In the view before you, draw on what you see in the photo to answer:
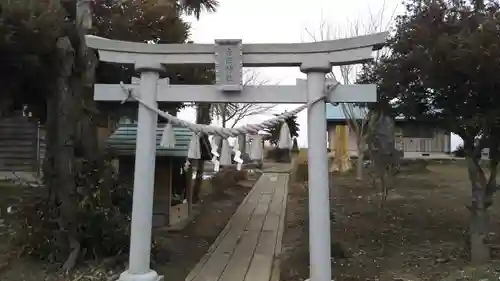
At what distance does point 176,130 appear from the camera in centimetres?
1088

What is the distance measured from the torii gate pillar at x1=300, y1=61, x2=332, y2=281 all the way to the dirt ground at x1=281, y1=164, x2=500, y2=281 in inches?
60.6

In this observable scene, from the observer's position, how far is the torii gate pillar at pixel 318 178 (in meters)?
5.32

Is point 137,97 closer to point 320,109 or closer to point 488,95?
point 320,109

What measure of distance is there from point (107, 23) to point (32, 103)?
2.39 metres

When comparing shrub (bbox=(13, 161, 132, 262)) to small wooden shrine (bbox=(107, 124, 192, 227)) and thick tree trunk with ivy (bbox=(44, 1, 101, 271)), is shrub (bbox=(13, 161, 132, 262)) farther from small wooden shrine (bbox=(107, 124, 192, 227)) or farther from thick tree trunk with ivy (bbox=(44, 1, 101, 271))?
small wooden shrine (bbox=(107, 124, 192, 227))

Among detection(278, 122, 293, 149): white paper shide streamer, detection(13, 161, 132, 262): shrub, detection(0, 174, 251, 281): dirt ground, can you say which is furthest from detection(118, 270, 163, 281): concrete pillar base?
detection(278, 122, 293, 149): white paper shide streamer

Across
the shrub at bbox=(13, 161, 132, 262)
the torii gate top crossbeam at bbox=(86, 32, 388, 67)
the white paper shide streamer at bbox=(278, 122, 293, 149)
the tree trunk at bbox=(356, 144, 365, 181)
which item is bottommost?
the shrub at bbox=(13, 161, 132, 262)

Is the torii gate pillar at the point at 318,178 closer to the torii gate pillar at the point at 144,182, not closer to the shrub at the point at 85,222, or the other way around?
the torii gate pillar at the point at 144,182

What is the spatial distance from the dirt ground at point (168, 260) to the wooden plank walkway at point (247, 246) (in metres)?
0.22

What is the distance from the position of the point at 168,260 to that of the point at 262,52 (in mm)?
3894

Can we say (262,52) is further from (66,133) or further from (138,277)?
(66,133)

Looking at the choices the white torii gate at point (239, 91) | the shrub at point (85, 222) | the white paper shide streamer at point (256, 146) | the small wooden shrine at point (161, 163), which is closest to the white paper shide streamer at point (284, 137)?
the white paper shide streamer at point (256, 146)

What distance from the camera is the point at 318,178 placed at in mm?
5336

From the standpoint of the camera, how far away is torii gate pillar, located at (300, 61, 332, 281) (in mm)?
5320
